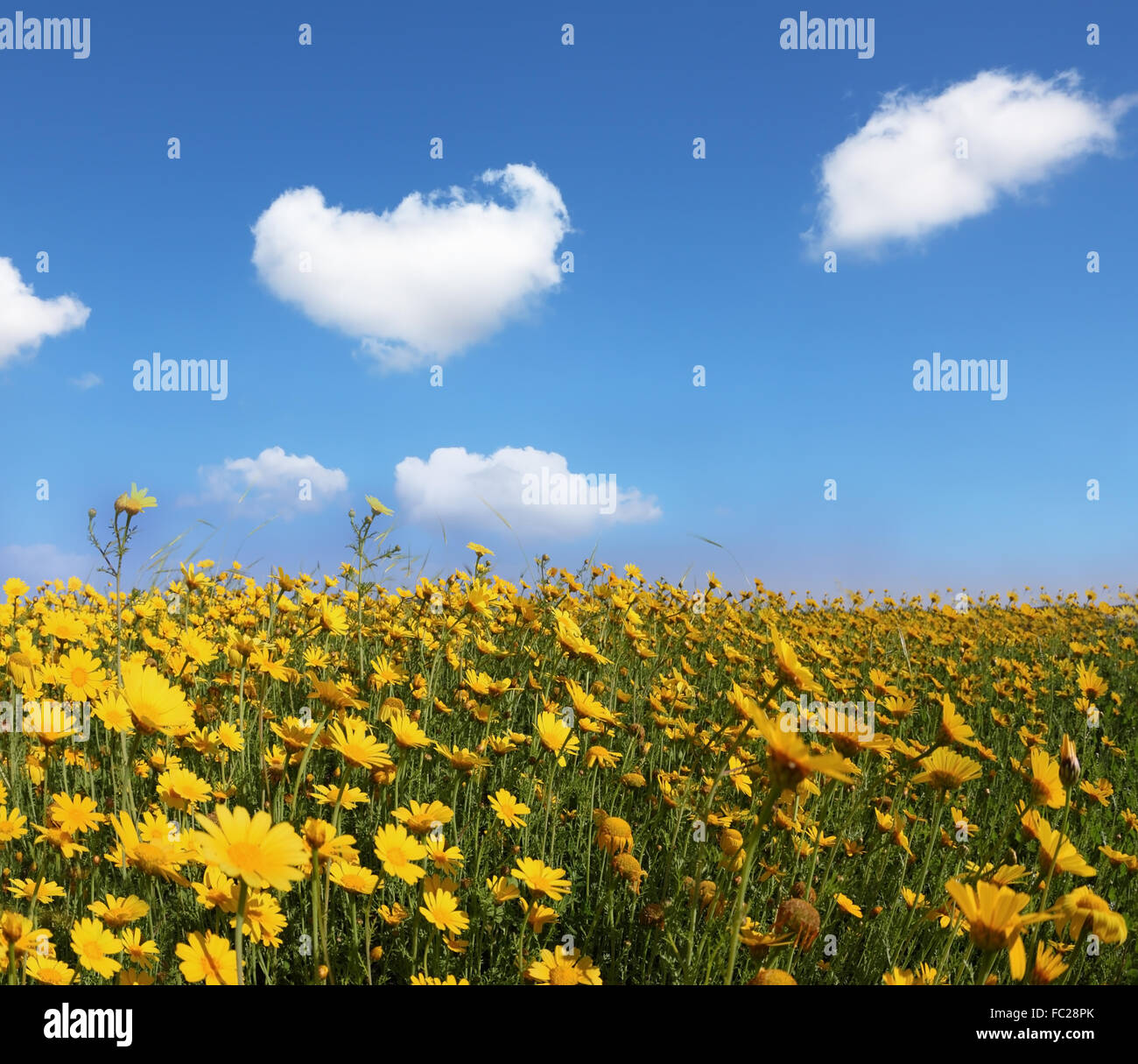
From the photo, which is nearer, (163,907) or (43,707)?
(163,907)

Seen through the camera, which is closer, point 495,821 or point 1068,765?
point 1068,765

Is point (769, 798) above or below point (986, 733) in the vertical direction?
above

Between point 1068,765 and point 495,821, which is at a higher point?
point 1068,765

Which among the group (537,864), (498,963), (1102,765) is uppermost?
(537,864)

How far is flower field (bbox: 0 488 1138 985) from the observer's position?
151 cm

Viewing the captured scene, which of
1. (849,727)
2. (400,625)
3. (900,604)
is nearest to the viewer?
(849,727)

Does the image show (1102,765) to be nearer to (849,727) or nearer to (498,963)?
(849,727)

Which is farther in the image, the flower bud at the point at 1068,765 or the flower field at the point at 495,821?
the flower bud at the point at 1068,765

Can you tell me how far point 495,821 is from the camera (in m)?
2.58

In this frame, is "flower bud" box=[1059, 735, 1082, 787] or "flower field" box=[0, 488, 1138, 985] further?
"flower bud" box=[1059, 735, 1082, 787]

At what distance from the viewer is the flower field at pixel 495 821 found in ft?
4.96
